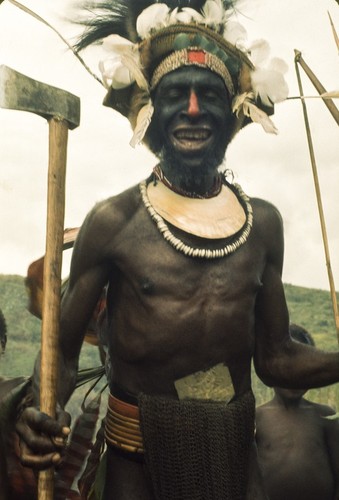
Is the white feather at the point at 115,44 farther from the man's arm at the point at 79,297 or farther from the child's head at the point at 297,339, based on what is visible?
the child's head at the point at 297,339

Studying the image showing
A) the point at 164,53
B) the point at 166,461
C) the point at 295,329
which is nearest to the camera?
the point at 166,461

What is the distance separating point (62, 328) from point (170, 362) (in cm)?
43

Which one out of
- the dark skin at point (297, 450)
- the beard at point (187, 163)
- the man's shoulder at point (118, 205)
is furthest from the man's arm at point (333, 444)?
the man's shoulder at point (118, 205)

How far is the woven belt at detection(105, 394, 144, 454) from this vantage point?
3.43 m

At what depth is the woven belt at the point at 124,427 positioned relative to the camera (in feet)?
11.3

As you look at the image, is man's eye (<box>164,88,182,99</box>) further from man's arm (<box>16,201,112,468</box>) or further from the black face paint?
man's arm (<box>16,201,112,468</box>)

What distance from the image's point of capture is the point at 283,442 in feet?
18.8

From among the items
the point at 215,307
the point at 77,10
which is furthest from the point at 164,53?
the point at 215,307

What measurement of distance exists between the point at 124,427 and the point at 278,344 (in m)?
0.72

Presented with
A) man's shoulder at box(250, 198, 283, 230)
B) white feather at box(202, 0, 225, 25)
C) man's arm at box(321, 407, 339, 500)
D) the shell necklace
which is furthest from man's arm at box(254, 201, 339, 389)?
man's arm at box(321, 407, 339, 500)

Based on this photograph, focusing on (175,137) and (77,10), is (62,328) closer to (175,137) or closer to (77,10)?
(175,137)

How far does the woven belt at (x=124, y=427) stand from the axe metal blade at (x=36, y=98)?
1069 millimetres

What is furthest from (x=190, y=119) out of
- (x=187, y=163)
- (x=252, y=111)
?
(x=252, y=111)

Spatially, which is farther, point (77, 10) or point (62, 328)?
point (77, 10)
